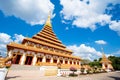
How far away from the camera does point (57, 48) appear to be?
40969 mm

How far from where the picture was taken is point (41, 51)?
32125mm

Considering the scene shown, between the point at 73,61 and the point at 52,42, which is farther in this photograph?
the point at 73,61

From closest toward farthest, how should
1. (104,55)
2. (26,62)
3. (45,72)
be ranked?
(45,72)
(26,62)
(104,55)

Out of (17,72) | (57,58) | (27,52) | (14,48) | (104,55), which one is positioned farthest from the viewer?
(104,55)

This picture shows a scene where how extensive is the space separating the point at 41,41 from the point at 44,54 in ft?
20.3

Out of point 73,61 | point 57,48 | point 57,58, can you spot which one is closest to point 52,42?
point 57,48

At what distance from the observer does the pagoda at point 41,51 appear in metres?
28.1

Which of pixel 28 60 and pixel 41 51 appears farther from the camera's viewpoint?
pixel 41 51

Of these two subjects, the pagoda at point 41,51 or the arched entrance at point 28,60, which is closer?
the pagoda at point 41,51

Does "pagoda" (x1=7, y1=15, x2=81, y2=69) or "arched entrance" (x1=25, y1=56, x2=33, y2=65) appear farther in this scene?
"arched entrance" (x1=25, y1=56, x2=33, y2=65)

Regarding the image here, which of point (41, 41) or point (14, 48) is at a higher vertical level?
point (41, 41)

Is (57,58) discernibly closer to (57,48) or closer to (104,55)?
(57,48)

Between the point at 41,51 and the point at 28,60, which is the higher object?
the point at 41,51

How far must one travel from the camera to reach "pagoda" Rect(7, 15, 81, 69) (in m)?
28.1
